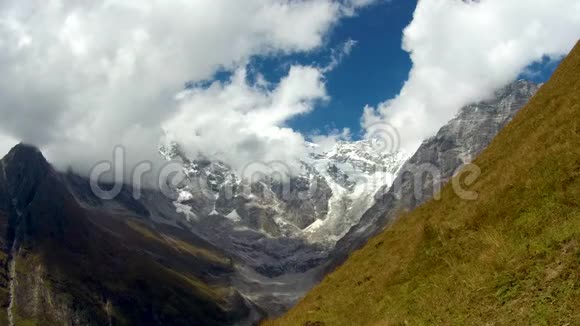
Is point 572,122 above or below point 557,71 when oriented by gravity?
below

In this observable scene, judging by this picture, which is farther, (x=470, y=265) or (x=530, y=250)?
(x=470, y=265)

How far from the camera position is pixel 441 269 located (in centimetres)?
2205

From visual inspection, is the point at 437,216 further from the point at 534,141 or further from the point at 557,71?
the point at 557,71

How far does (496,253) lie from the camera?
18391 millimetres

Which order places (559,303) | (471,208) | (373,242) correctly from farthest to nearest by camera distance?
(373,242) → (471,208) → (559,303)

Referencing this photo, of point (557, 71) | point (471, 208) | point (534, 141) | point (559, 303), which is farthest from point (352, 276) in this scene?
point (557, 71)

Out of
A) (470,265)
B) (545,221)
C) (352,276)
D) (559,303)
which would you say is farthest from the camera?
(352,276)

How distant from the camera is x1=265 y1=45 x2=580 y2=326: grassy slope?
15.7m

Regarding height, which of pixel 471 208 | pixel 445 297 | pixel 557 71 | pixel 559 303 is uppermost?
pixel 557 71

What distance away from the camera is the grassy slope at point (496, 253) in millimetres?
15680

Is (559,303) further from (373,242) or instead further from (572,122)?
(373,242)

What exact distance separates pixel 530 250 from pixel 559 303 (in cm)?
320

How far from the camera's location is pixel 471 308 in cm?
1695

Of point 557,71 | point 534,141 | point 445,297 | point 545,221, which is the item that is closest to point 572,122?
point 534,141
